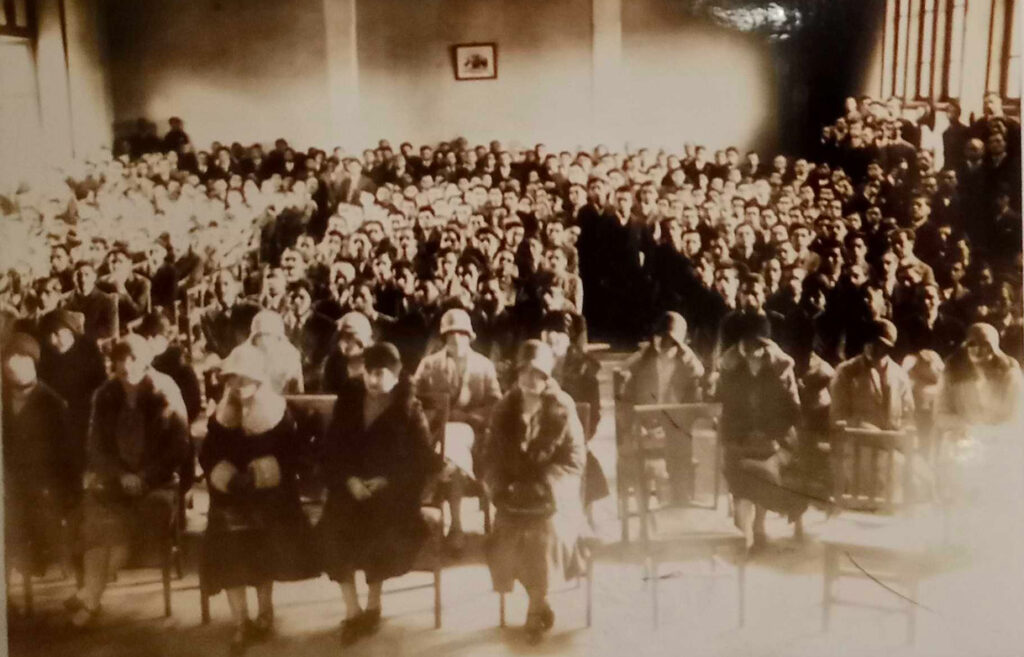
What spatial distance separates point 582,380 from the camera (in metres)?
2.26

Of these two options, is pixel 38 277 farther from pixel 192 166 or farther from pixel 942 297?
pixel 942 297

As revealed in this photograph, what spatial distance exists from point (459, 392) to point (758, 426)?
0.81 metres

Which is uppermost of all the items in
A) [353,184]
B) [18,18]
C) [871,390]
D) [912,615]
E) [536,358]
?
[18,18]

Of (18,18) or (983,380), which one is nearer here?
(18,18)

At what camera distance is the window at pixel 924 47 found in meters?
2.26

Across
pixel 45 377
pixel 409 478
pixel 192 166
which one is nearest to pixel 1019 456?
pixel 409 478

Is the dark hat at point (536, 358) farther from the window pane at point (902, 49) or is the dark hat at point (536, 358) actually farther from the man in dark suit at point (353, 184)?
the window pane at point (902, 49)

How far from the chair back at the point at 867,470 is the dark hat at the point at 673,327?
1.62ft

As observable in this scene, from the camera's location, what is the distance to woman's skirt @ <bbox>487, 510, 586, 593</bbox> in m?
2.24

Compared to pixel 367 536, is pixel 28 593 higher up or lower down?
lower down

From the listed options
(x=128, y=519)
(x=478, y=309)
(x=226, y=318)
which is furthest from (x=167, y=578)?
(x=478, y=309)

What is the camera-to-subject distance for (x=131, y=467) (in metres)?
2.26

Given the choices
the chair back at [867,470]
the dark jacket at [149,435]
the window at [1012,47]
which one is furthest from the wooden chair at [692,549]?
the window at [1012,47]

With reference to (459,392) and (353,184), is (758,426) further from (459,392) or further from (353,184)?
(353,184)
